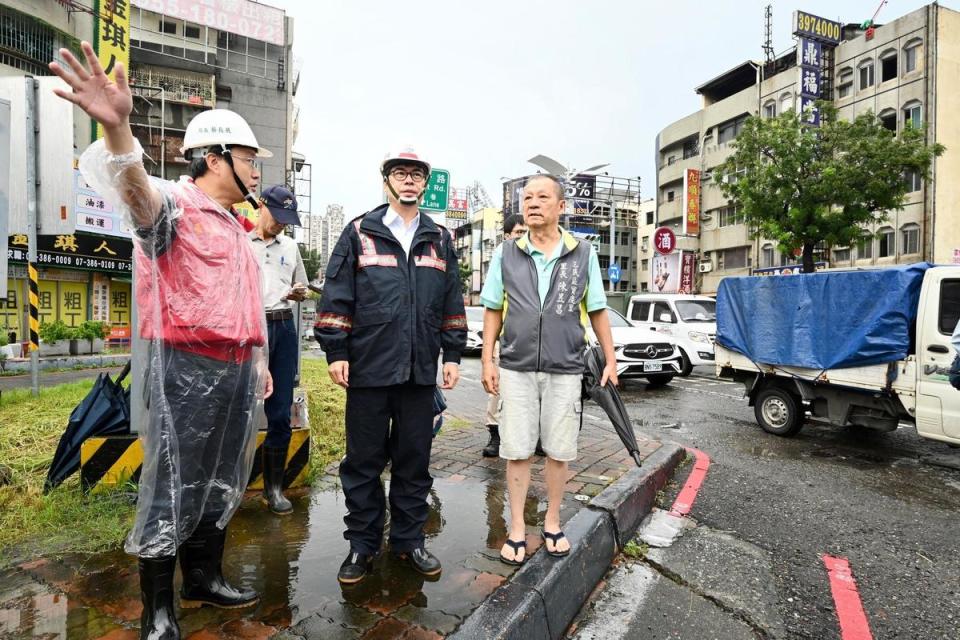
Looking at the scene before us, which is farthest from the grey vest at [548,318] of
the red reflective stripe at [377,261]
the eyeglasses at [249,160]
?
the eyeglasses at [249,160]

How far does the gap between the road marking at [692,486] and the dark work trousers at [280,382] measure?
2755 mm

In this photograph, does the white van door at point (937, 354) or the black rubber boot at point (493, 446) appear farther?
the white van door at point (937, 354)

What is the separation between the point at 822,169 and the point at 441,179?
1317cm

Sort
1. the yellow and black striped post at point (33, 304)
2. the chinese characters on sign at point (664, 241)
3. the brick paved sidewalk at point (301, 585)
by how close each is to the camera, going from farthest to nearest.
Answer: the chinese characters on sign at point (664, 241), the yellow and black striped post at point (33, 304), the brick paved sidewalk at point (301, 585)

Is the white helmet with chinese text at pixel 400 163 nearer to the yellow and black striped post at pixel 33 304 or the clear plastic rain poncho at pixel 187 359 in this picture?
the clear plastic rain poncho at pixel 187 359

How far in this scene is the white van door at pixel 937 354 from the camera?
17.1 feet

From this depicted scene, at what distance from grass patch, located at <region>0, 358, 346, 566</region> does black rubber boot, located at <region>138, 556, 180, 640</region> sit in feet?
3.21

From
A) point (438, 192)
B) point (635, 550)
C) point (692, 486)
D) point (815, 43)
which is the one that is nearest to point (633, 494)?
point (635, 550)

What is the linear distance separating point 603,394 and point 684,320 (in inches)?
419

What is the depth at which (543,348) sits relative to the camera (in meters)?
2.87

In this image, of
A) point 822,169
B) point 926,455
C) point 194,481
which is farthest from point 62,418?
point 822,169

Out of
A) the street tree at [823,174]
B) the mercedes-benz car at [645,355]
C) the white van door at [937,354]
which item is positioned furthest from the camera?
the street tree at [823,174]

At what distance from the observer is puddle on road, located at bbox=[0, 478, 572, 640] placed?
87.4 inches

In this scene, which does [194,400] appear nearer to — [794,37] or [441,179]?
[441,179]
